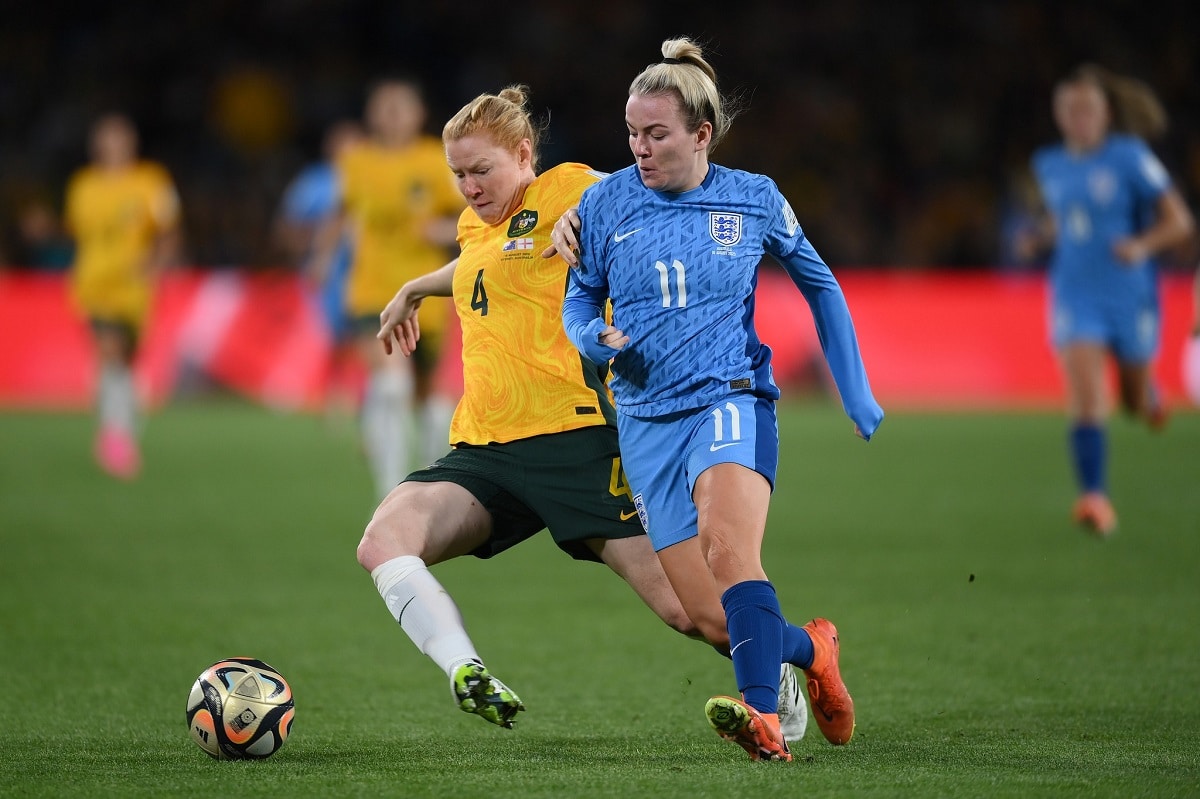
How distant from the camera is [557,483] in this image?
477cm

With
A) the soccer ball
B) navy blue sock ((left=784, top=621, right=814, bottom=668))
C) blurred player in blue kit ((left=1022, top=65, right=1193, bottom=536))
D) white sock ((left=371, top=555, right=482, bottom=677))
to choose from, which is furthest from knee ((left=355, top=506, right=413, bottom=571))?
blurred player in blue kit ((left=1022, top=65, right=1193, bottom=536))

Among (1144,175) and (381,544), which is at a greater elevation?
(1144,175)

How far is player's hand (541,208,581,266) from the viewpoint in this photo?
4492mm

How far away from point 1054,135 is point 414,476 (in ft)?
63.0

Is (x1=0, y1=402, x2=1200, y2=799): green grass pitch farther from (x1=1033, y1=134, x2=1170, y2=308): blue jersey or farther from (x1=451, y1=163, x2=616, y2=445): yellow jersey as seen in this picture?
(x1=1033, y1=134, x2=1170, y2=308): blue jersey

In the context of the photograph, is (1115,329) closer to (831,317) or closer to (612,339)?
(831,317)

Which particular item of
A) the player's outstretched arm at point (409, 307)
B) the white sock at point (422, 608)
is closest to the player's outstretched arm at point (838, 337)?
the player's outstretched arm at point (409, 307)

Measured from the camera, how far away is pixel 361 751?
15.0 feet

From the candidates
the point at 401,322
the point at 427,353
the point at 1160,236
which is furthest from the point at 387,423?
the point at 401,322

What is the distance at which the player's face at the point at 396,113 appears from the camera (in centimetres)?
1091

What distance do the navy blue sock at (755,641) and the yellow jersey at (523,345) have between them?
84 centimetres

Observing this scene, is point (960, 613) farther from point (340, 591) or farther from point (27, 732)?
point (27, 732)

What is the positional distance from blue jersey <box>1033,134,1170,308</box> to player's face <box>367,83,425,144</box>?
419 centimetres

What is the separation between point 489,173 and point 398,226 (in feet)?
21.2
